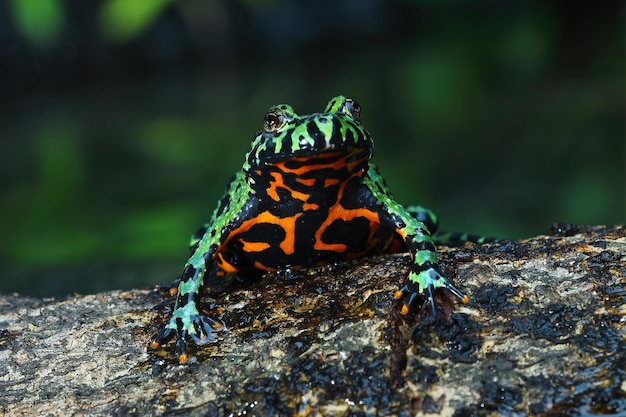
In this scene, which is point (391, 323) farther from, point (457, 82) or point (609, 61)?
point (609, 61)

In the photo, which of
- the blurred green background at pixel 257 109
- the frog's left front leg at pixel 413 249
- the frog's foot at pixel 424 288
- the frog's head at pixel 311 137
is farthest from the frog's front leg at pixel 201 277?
the blurred green background at pixel 257 109

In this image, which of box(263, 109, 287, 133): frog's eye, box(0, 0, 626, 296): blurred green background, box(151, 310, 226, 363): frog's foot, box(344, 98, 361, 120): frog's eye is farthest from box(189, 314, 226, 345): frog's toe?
box(0, 0, 626, 296): blurred green background

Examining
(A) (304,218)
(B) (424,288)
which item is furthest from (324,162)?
(B) (424,288)

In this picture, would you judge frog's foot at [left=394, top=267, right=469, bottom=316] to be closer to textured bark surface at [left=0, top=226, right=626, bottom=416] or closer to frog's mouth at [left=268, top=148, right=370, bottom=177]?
textured bark surface at [left=0, top=226, right=626, bottom=416]

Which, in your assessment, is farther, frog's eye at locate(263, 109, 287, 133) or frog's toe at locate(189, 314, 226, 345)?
frog's eye at locate(263, 109, 287, 133)

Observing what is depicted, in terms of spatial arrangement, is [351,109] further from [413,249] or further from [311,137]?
[413,249]
